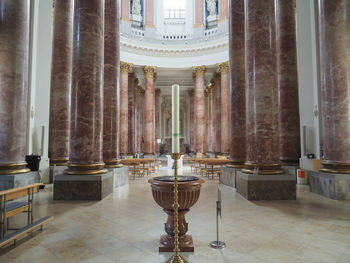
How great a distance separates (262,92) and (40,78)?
9029 mm

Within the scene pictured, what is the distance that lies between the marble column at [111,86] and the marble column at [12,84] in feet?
9.37

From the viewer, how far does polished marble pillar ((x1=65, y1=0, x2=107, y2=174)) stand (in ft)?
24.2

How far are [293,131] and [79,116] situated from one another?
29.5ft

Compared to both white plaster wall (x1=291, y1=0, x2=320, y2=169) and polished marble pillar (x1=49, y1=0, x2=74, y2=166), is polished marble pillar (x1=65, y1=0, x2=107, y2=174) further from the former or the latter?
white plaster wall (x1=291, y1=0, x2=320, y2=169)

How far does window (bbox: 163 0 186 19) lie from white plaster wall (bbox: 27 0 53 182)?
55.4ft

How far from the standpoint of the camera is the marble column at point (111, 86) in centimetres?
957

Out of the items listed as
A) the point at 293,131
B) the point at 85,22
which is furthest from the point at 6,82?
the point at 293,131

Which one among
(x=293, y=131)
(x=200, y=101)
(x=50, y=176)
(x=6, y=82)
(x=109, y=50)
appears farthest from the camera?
(x=200, y=101)

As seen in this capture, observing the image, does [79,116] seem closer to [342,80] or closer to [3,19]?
[3,19]

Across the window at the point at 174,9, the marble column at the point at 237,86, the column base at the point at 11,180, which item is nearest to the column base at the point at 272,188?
the marble column at the point at 237,86

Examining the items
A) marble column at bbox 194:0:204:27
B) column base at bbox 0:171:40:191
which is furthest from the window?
column base at bbox 0:171:40:191

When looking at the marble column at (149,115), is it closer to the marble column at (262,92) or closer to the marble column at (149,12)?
the marble column at (149,12)

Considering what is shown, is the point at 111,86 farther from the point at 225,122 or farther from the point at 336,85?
the point at 225,122

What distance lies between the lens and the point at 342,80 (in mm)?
7418
